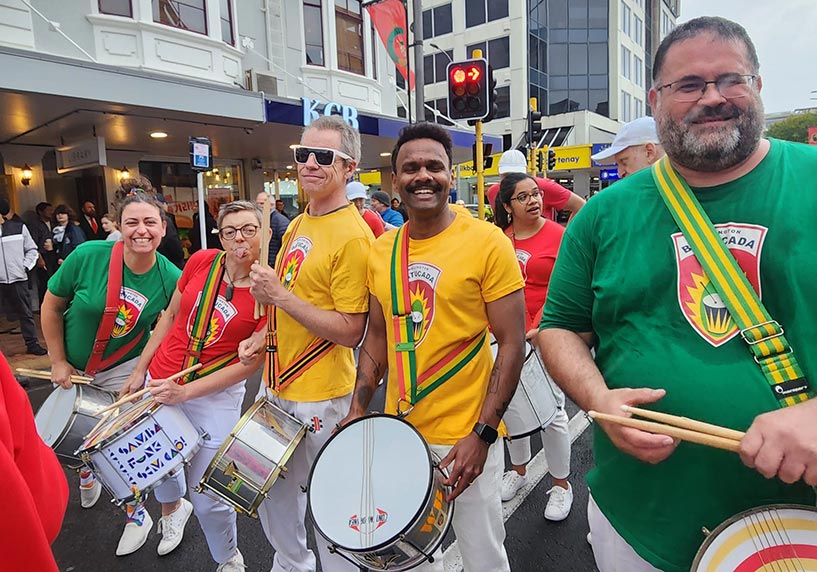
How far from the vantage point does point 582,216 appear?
1635mm

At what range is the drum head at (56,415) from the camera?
8.97 feet

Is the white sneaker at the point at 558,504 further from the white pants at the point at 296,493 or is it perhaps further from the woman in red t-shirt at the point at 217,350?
the woman in red t-shirt at the point at 217,350

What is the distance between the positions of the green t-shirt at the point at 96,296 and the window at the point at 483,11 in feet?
117

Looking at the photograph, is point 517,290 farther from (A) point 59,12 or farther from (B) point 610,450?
(A) point 59,12

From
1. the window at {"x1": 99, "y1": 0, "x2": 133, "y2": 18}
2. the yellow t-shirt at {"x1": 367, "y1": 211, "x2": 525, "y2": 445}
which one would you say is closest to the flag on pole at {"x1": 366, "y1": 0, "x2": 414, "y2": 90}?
the window at {"x1": 99, "y1": 0, "x2": 133, "y2": 18}

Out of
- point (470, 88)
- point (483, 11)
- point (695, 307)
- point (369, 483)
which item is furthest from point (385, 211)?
point (483, 11)

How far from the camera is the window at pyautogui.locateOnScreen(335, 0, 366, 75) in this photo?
46.2 feet

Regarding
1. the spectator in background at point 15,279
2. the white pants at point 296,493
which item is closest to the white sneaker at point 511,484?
the white pants at point 296,493

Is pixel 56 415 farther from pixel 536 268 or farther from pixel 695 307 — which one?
pixel 695 307

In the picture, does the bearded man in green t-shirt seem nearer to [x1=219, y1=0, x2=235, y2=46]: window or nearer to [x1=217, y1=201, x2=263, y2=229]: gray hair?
[x1=217, y1=201, x2=263, y2=229]: gray hair

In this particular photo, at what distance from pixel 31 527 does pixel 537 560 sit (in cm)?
270

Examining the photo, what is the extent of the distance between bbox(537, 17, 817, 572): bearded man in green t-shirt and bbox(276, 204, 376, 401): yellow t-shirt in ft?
3.64

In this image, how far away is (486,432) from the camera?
1993mm

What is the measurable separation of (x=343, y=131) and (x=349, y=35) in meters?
13.5
